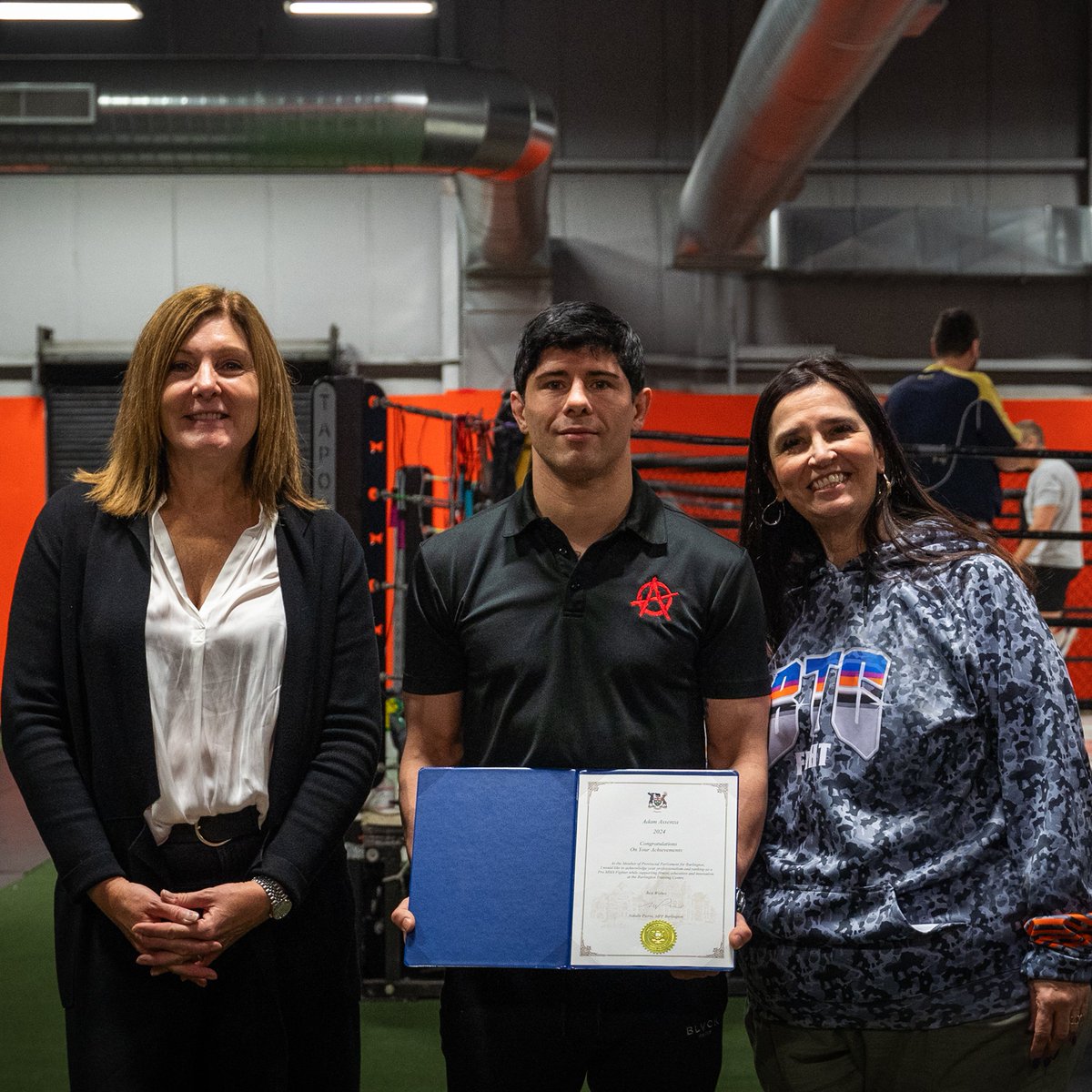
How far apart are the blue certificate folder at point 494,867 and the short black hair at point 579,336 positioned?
57 cm

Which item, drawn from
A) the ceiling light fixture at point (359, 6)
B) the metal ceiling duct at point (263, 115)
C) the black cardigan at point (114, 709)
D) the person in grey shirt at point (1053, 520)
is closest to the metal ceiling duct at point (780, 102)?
the metal ceiling duct at point (263, 115)

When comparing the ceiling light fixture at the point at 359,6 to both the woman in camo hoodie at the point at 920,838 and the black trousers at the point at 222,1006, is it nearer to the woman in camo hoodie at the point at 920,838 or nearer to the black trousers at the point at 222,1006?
the woman in camo hoodie at the point at 920,838

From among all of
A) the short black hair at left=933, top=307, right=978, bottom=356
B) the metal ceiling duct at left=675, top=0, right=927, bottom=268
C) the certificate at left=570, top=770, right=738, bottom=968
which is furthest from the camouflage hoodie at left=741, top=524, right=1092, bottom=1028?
the metal ceiling duct at left=675, top=0, right=927, bottom=268

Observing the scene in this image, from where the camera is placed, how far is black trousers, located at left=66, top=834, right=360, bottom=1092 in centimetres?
156

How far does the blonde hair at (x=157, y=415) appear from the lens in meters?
1.65

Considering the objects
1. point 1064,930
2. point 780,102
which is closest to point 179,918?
point 1064,930

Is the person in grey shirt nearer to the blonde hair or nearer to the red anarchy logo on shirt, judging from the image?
the red anarchy logo on shirt

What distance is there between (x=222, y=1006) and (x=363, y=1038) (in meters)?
1.90

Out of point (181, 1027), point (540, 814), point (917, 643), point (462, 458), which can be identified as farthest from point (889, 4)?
point (181, 1027)

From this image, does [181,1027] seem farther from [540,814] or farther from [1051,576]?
[1051,576]

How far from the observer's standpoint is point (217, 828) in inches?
62.8

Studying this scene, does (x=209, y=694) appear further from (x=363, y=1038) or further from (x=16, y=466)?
(x=16, y=466)

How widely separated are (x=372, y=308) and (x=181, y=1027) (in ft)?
27.4

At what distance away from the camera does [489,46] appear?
9422mm
